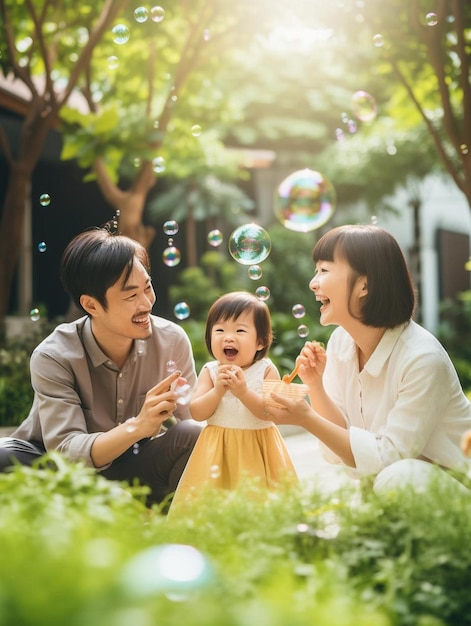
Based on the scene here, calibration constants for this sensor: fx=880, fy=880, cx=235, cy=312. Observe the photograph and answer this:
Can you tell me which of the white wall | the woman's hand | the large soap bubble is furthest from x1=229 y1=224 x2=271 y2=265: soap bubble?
the white wall

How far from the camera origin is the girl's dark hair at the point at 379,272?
9.93ft

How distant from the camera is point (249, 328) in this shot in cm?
322

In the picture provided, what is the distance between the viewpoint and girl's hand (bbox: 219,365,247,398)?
3.04 metres

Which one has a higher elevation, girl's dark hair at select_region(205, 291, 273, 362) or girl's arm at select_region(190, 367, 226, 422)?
girl's dark hair at select_region(205, 291, 273, 362)

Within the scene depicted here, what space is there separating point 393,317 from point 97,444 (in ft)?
3.63

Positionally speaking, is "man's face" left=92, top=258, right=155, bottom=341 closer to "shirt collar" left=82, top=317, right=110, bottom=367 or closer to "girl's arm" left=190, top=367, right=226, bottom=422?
"shirt collar" left=82, top=317, right=110, bottom=367

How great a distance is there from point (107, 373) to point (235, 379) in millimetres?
610

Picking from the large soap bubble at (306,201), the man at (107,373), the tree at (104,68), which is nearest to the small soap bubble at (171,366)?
the man at (107,373)

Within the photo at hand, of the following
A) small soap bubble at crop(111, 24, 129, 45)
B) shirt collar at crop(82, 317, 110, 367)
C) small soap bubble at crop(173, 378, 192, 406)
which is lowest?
small soap bubble at crop(173, 378, 192, 406)

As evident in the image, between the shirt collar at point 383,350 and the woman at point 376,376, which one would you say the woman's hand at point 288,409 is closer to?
the woman at point 376,376

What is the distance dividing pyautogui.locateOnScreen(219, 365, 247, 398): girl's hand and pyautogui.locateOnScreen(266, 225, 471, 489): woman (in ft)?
0.49

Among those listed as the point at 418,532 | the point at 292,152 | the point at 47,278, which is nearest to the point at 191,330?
the point at 47,278

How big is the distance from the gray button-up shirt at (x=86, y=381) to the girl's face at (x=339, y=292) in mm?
685

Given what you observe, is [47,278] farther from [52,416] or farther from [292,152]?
[52,416]
